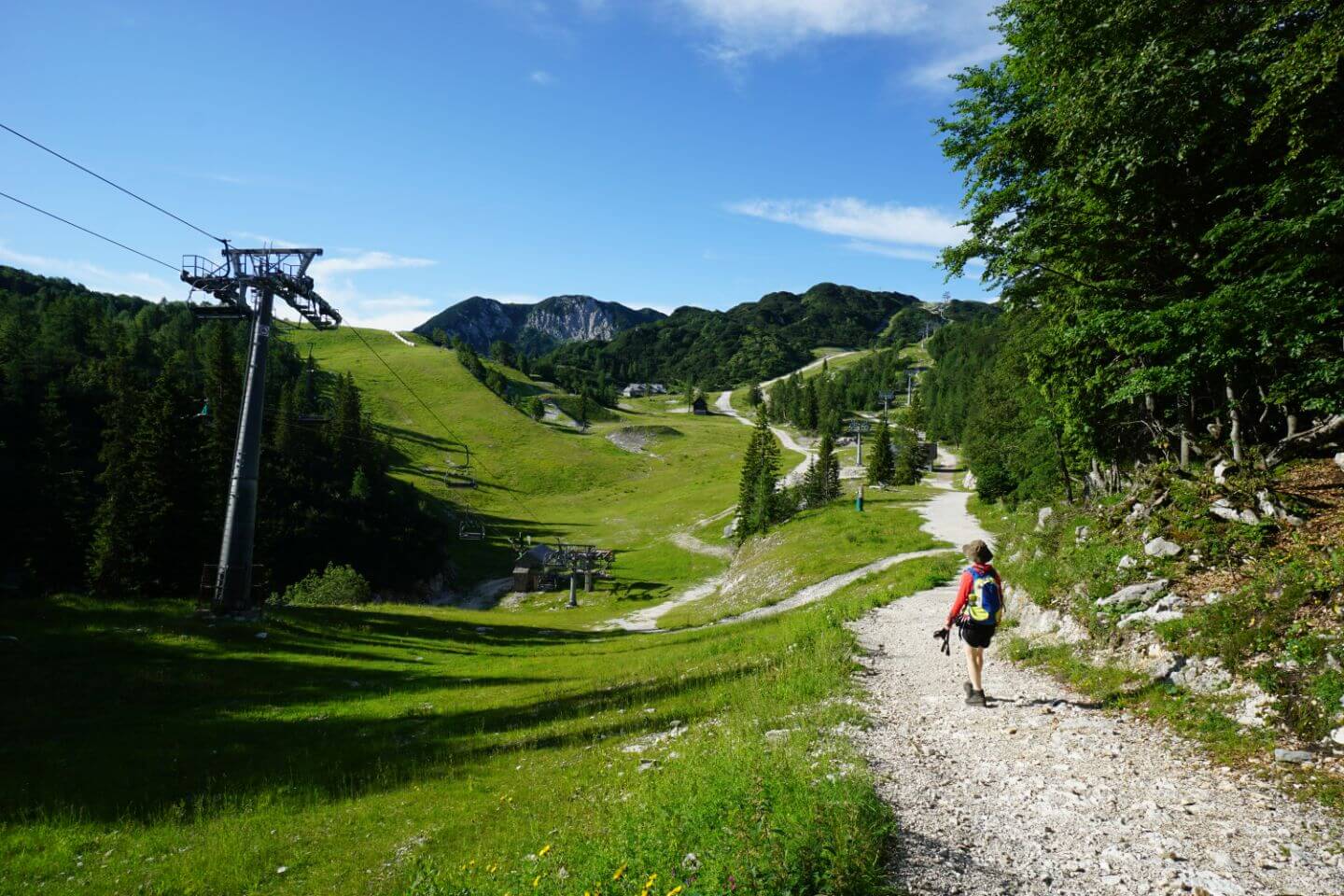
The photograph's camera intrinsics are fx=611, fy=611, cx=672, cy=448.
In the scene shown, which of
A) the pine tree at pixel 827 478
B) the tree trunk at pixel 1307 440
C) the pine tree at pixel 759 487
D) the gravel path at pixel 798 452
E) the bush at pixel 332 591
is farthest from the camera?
the gravel path at pixel 798 452

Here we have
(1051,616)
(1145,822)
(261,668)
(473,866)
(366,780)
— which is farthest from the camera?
(261,668)

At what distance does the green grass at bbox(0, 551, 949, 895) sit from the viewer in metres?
6.05

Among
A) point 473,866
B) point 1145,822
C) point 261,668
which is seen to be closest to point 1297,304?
point 1145,822

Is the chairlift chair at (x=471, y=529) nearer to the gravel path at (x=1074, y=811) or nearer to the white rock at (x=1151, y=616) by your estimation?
the white rock at (x=1151, y=616)

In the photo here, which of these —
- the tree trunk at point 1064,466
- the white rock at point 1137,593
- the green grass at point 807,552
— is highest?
the tree trunk at point 1064,466

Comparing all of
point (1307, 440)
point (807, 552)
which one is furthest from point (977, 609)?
point (807, 552)

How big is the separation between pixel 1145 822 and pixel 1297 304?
963 centimetres

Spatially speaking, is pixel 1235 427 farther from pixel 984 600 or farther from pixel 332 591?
pixel 332 591

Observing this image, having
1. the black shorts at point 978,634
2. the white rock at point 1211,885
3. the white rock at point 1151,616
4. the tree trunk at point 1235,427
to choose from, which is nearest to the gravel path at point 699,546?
the tree trunk at point 1235,427

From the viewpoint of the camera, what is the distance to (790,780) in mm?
6766

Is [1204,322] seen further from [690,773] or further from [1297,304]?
[690,773]

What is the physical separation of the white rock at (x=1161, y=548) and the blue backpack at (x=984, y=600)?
13.8 feet

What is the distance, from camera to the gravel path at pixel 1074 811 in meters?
5.21

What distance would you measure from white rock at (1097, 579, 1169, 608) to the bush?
165 feet
